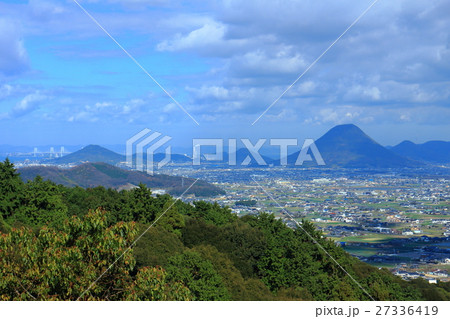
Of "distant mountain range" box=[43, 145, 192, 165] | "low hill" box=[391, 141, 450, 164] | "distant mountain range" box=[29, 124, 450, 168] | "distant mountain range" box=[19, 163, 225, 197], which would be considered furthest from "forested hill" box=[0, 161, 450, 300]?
"low hill" box=[391, 141, 450, 164]

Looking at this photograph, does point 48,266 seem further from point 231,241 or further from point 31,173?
point 31,173

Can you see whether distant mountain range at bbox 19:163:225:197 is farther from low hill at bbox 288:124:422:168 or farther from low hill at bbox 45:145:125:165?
low hill at bbox 288:124:422:168

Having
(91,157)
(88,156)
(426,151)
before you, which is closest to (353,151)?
(426,151)

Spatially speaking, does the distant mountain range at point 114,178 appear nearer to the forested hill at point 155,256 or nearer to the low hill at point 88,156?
the low hill at point 88,156

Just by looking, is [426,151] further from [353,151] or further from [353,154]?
[353,154]
